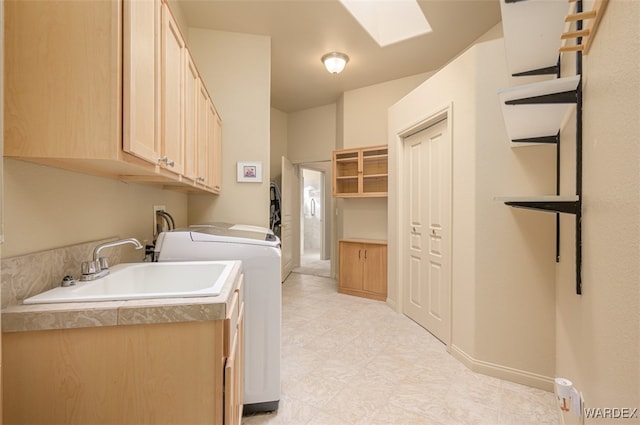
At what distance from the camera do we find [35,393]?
88cm

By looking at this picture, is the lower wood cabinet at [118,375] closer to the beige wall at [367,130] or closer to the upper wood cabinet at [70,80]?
the upper wood cabinet at [70,80]

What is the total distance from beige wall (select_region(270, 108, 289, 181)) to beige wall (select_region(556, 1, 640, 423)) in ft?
14.7

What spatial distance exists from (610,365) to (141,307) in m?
1.49

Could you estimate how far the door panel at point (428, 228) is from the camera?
2.74 m

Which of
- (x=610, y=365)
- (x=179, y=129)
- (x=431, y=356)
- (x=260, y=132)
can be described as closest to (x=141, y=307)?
(x=179, y=129)

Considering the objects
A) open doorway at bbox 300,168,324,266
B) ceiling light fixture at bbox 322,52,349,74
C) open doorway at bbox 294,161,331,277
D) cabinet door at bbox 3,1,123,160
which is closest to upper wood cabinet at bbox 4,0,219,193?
cabinet door at bbox 3,1,123,160

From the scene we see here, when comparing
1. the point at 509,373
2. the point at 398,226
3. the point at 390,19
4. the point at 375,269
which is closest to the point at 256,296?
the point at 509,373

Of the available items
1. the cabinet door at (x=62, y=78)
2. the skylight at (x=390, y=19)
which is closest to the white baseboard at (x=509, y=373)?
the cabinet door at (x=62, y=78)

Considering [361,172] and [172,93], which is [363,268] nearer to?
[361,172]

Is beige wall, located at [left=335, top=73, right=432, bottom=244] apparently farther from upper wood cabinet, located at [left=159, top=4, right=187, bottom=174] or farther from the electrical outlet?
upper wood cabinet, located at [left=159, top=4, right=187, bottom=174]

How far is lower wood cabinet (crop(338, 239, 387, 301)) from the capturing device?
13.0 feet

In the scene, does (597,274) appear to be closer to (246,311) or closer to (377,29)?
(246,311)

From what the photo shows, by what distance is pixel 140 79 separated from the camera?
1.06 m

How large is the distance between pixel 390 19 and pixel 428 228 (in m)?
2.29
